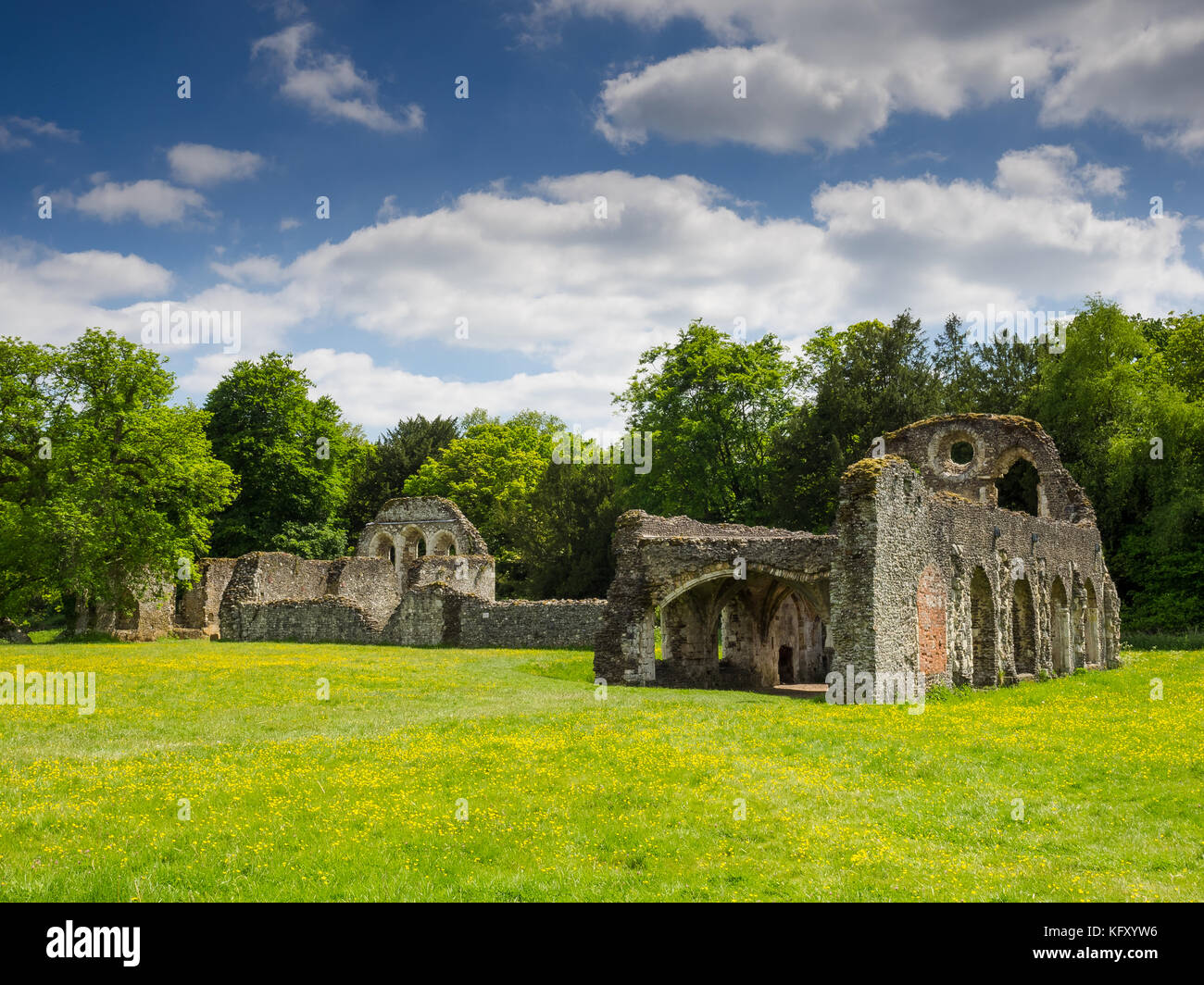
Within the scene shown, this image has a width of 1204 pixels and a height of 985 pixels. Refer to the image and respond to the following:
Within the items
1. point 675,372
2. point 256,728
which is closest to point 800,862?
point 256,728

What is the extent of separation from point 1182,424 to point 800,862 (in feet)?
120

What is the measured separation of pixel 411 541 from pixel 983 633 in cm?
3232

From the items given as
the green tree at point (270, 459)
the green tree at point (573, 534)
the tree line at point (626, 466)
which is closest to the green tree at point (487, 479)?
the tree line at point (626, 466)

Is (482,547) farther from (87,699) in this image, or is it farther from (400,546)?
(87,699)

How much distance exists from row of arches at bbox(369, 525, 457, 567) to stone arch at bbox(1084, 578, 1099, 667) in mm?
28556

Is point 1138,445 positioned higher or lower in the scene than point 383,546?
higher

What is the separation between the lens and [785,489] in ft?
136

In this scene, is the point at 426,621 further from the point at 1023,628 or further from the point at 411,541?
the point at 1023,628

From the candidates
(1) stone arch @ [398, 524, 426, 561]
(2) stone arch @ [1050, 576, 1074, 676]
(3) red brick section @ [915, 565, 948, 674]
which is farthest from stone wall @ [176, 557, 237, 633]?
(2) stone arch @ [1050, 576, 1074, 676]

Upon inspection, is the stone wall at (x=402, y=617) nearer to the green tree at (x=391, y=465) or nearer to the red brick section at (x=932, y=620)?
A: the red brick section at (x=932, y=620)

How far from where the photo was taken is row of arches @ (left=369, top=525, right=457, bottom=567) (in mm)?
50312

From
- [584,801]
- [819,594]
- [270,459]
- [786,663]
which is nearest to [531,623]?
[786,663]

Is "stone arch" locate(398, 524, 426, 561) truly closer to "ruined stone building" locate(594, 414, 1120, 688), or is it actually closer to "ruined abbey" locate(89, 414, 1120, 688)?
"ruined abbey" locate(89, 414, 1120, 688)

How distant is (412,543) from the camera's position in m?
51.5
